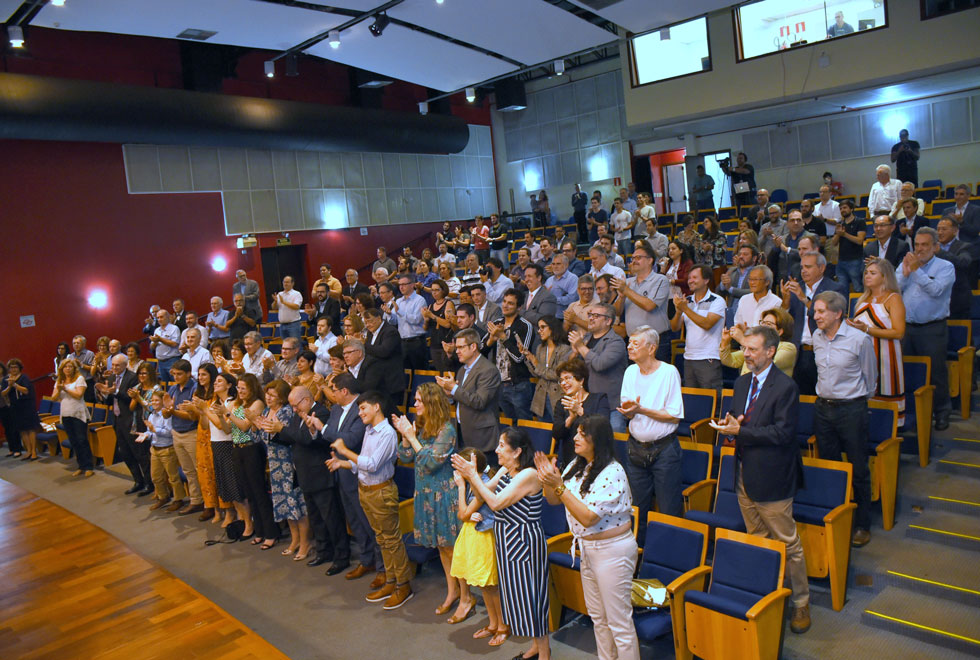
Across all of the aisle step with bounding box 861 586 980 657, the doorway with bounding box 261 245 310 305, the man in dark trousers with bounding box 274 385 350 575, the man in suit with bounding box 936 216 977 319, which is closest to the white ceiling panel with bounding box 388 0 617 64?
the doorway with bounding box 261 245 310 305

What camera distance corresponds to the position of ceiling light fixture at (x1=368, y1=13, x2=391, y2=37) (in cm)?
1066

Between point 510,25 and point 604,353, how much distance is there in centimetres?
866

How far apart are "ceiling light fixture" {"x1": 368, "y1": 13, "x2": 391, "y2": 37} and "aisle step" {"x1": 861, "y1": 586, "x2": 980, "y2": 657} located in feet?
32.2

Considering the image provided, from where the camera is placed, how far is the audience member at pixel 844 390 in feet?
12.9

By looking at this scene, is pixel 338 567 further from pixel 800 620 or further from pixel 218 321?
pixel 218 321

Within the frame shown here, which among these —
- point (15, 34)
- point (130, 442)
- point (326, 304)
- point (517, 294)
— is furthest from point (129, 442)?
point (15, 34)

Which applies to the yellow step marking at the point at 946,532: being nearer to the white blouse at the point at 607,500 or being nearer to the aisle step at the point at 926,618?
the aisle step at the point at 926,618

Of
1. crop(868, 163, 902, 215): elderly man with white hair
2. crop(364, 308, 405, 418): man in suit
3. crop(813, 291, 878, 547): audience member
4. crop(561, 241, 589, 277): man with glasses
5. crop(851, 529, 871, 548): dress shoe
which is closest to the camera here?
crop(813, 291, 878, 547): audience member

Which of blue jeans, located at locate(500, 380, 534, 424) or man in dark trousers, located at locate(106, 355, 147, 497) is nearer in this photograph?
blue jeans, located at locate(500, 380, 534, 424)

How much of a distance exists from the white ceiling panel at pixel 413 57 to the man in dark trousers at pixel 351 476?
827cm

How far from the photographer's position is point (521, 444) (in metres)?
3.56

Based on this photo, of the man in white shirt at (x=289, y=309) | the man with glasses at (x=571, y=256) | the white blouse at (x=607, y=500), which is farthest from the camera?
the man in white shirt at (x=289, y=309)

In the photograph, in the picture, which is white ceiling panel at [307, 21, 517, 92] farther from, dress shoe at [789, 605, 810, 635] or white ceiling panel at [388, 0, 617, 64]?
dress shoe at [789, 605, 810, 635]

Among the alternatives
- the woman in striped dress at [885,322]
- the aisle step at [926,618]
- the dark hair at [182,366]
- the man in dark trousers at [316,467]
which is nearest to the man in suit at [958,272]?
the woman in striped dress at [885,322]
